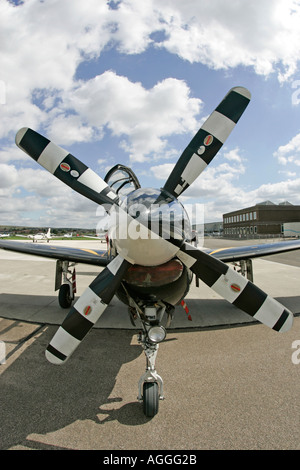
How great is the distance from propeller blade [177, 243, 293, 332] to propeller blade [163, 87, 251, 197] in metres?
0.93

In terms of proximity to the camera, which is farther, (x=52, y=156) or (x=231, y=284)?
(x=52, y=156)

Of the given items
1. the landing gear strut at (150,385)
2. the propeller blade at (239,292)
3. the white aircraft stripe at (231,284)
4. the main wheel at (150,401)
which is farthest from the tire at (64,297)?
the white aircraft stripe at (231,284)

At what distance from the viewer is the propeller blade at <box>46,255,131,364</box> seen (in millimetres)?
2656

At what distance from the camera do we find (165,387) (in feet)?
10.6

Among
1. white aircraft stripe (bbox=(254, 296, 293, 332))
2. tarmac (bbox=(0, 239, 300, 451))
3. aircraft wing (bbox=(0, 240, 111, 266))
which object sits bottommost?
tarmac (bbox=(0, 239, 300, 451))

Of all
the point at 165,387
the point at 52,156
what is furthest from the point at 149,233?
the point at 165,387

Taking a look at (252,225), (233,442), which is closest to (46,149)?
(233,442)

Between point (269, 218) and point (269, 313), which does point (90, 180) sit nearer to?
point (269, 313)

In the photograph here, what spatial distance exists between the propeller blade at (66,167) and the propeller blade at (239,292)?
144 centimetres

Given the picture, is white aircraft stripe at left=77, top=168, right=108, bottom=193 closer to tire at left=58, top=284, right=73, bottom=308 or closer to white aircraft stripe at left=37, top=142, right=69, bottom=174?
white aircraft stripe at left=37, top=142, right=69, bottom=174

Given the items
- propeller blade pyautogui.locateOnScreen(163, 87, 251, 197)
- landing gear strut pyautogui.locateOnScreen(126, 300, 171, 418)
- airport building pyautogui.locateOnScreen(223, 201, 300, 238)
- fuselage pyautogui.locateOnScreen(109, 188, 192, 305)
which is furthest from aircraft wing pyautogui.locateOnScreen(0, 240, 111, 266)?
airport building pyautogui.locateOnScreen(223, 201, 300, 238)

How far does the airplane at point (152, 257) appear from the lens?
104 inches

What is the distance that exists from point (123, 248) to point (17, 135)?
8.27ft

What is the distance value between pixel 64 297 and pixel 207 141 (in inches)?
216
